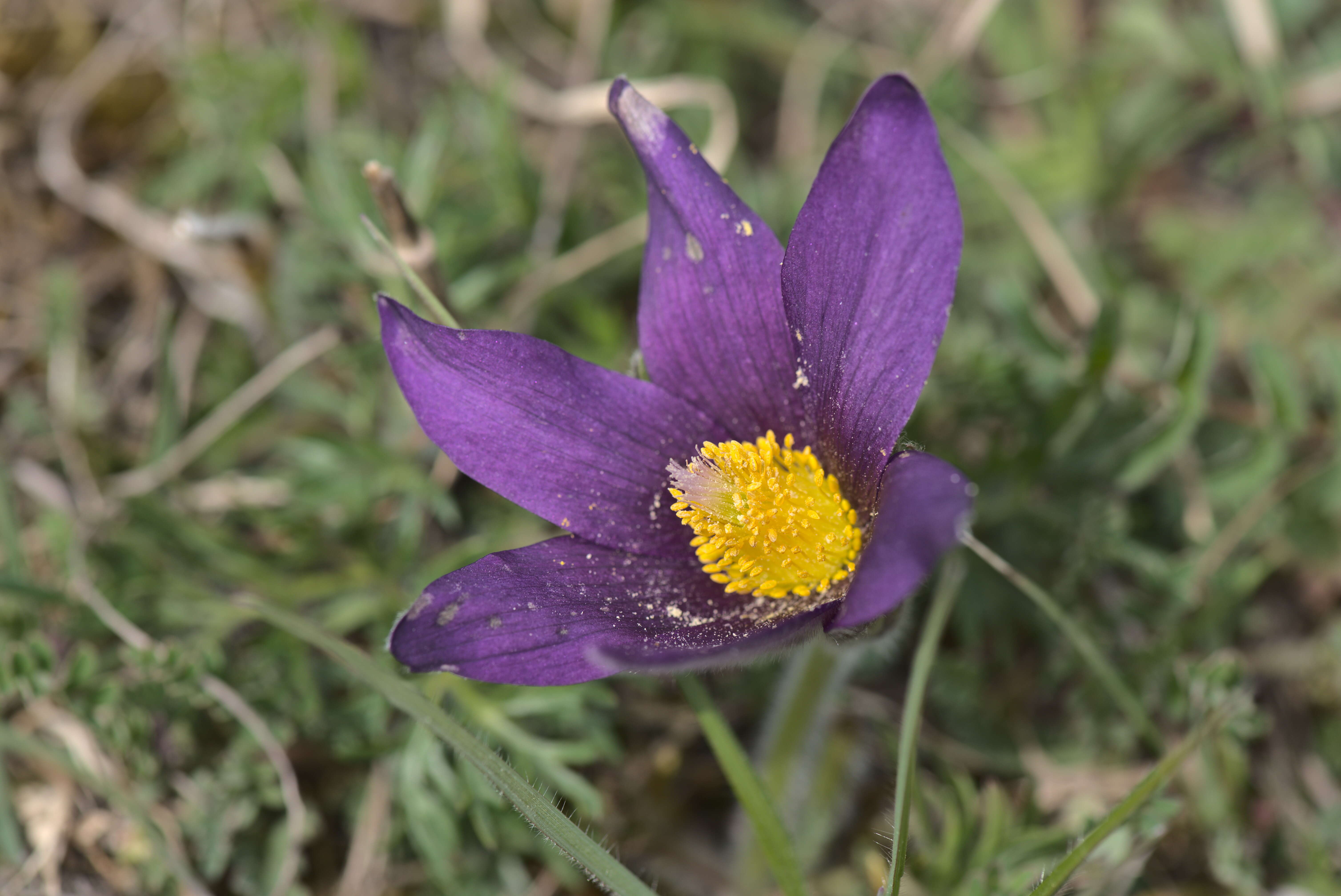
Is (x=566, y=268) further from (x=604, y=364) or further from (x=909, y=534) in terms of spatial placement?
(x=909, y=534)

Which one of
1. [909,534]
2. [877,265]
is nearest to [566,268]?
[877,265]

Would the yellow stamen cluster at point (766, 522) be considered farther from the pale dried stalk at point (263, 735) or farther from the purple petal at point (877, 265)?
the pale dried stalk at point (263, 735)

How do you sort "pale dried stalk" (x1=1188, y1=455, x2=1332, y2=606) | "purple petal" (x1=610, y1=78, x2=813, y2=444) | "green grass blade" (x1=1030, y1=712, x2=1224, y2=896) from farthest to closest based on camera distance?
"pale dried stalk" (x1=1188, y1=455, x2=1332, y2=606) < "purple petal" (x1=610, y1=78, x2=813, y2=444) < "green grass blade" (x1=1030, y1=712, x2=1224, y2=896)

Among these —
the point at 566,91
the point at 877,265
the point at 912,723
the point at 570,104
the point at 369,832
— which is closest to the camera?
the point at 877,265

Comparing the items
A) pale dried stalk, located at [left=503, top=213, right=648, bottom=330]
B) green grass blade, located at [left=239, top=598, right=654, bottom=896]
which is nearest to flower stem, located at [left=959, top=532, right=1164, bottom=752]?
green grass blade, located at [left=239, top=598, right=654, bottom=896]

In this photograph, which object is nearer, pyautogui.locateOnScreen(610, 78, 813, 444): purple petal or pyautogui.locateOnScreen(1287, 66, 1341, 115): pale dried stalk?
pyautogui.locateOnScreen(610, 78, 813, 444): purple petal

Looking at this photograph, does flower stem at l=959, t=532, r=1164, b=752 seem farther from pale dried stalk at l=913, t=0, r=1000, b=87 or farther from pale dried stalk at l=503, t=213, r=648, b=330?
pale dried stalk at l=913, t=0, r=1000, b=87

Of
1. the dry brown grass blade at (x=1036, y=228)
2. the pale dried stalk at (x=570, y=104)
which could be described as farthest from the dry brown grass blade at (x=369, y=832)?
the dry brown grass blade at (x=1036, y=228)
